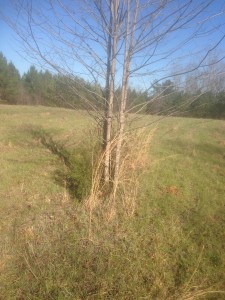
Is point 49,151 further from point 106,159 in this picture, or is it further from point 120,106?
point 120,106

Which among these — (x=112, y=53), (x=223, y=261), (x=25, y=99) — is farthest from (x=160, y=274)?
(x=25, y=99)

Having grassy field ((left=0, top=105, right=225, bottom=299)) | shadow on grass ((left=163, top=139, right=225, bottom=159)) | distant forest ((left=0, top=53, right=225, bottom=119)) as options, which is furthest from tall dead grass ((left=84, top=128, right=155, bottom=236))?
shadow on grass ((left=163, top=139, right=225, bottom=159))

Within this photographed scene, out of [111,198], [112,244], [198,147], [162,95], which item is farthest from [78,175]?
[198,147]

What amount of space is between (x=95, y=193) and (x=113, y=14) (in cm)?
261

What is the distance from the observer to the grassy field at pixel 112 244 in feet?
8.28

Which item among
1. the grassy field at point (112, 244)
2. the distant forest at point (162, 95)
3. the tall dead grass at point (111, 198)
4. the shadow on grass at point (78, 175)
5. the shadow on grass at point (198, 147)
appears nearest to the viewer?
the grassy field at point (112, 244)

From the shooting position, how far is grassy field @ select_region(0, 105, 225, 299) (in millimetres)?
2523

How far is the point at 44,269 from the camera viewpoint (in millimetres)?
2629

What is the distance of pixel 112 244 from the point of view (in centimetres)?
308

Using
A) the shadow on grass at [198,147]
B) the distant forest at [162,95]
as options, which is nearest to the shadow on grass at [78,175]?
the distant forest at [162,95]

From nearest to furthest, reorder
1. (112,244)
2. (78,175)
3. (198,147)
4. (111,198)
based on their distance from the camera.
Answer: (112,244) → (111,198) → (78,175) → (198,147)

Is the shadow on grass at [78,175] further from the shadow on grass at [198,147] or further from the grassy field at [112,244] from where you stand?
the shadow on grass at [198,147]

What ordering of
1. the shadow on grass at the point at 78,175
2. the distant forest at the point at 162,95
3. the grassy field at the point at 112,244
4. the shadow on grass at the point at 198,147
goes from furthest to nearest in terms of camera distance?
the shadow on grass at the point at 198,147, the shadow on grass at the point at 78,175, the distant forest at the point at 162,95, the grassy field at the point at 112,244

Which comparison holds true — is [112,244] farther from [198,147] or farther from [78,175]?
[198,147]
